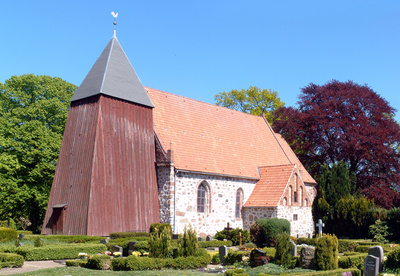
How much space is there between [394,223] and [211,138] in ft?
37.9

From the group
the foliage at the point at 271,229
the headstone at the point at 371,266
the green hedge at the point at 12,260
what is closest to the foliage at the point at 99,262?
the green hedge at the point at 12,260

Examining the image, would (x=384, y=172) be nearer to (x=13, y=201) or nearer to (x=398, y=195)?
(x=398, y=195)

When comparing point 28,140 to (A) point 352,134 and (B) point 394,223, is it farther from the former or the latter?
(B) point 394,223

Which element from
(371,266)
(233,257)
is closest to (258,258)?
(233,257)

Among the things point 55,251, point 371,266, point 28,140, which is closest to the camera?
point 371,266

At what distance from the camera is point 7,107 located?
97.5 feet

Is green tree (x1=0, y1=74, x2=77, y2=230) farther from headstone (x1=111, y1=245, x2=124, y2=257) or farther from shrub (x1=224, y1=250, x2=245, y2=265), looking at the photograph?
shrub (x1=224, y1=250, x2=245, y2=265)

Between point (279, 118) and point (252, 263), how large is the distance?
24959 millimetres

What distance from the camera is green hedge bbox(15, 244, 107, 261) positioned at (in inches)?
605

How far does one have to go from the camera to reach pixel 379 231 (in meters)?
24.4

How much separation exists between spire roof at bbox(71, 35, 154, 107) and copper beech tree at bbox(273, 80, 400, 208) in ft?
48.2

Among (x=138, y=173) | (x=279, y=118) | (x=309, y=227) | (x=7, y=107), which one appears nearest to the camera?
(x=138, y=173)

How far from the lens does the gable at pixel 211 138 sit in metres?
24.3

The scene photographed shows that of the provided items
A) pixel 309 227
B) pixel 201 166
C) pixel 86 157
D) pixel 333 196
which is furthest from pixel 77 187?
pixel 333 196
